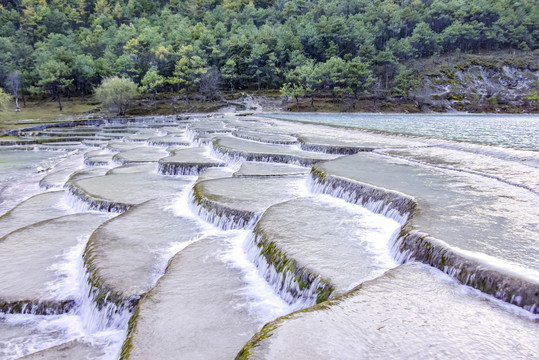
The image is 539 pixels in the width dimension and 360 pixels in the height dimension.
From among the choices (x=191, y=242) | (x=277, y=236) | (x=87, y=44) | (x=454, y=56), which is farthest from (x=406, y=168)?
(x=87, y=44)

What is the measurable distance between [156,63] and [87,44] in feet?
82.1

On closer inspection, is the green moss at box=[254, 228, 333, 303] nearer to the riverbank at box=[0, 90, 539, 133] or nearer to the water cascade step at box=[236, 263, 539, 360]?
the water cascade step at box=[236, 263, 539, 360]

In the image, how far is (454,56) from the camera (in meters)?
77.7

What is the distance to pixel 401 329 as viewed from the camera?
3.79 metres

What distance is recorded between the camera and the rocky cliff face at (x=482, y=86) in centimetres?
6172

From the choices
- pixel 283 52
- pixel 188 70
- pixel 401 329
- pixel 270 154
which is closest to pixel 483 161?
pixel 270 154

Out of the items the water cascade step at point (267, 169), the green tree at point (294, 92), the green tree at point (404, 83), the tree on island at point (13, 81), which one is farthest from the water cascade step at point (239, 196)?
the tree on island at point (13, 81)

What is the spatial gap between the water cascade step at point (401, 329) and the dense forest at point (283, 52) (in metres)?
57.2

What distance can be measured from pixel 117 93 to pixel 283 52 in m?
34.6

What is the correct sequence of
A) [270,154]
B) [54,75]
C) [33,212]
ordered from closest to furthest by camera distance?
[33,212] → [270,154] → [54,75]

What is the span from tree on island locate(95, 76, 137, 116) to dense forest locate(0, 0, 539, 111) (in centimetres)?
861

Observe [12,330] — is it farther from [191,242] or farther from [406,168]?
[406,168]

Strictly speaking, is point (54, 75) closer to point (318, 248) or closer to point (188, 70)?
point (188, 70)

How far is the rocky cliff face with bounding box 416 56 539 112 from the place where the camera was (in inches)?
2430
